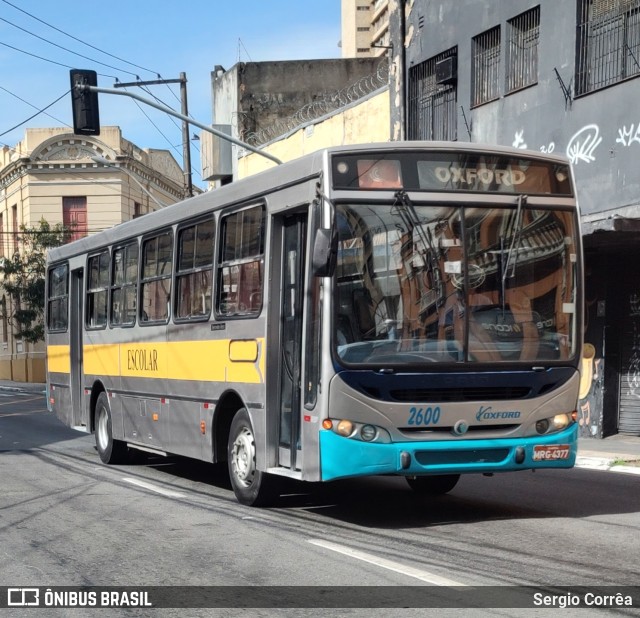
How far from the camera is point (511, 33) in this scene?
1948 centimetres

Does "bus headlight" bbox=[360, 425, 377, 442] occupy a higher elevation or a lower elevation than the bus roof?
lower

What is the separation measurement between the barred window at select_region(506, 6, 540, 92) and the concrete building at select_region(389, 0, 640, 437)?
2 cm

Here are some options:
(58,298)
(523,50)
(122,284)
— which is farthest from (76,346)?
(523,50)

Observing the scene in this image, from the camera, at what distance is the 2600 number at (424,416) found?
8.57 meters

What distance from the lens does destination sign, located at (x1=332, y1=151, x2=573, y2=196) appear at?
28.6 feet

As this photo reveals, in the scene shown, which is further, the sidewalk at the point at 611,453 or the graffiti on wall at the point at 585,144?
the graffiti on wall at the point at 585,144

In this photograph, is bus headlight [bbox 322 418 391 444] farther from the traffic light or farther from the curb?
the traffic light

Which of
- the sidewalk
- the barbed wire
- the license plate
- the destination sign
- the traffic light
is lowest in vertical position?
the sidewalk

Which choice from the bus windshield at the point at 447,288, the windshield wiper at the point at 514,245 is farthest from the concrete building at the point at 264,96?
the bus windshield at the point at 447,288

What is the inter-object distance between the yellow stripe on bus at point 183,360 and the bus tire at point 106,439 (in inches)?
17.7

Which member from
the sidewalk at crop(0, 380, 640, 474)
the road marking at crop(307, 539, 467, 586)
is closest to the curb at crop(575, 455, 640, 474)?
the sidewalk at crop(0, 380, 640, 474)

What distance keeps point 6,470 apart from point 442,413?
24.3ft

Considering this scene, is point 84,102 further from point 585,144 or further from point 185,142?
point 585,144

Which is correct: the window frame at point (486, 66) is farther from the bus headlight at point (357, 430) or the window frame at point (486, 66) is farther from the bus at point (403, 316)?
A: the bus headlight at point (357, 430)
